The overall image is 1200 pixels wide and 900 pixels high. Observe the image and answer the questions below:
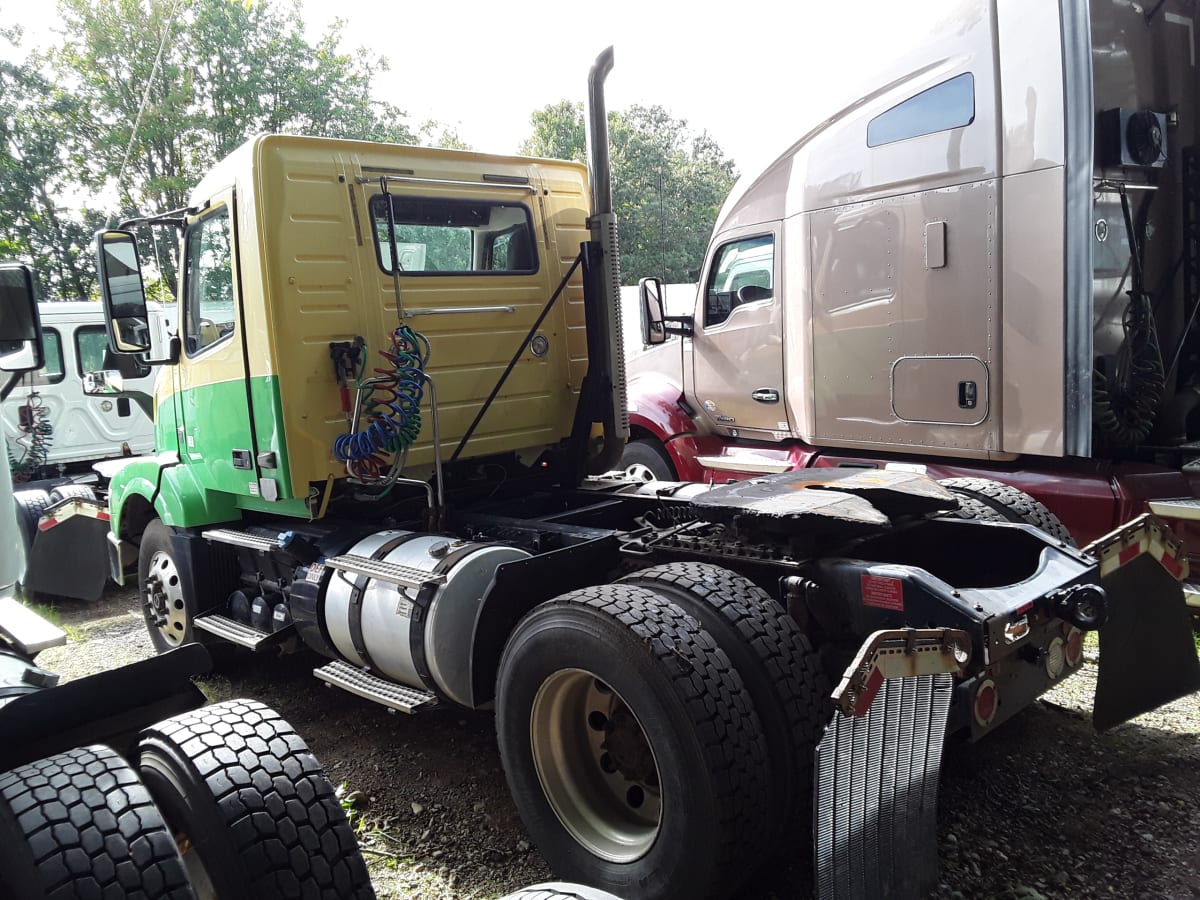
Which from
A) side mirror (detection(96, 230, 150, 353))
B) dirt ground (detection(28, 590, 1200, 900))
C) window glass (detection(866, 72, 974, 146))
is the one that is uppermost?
window glass (detection(866, 72, 974, 146))

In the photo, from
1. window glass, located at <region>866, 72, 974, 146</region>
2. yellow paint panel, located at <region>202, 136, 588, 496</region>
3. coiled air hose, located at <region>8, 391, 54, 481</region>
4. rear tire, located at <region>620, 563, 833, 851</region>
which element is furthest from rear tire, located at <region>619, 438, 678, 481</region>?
coiled air hose, located at <region>8, 391, 54, 481</region>

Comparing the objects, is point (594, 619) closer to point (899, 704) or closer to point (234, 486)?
point (899, 704)

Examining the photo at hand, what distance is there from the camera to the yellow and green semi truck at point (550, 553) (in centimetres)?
264

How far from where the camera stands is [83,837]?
5.84 ft

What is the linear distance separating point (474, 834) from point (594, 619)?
1.14 metres

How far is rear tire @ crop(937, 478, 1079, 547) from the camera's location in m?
4.01

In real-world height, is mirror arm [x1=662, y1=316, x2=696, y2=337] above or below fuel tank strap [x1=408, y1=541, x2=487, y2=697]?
above

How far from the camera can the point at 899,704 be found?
2504mm

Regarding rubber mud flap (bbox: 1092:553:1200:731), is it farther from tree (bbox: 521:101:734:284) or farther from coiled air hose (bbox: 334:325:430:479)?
tree (bbox: 521:101:734:284)

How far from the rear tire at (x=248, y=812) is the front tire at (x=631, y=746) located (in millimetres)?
913

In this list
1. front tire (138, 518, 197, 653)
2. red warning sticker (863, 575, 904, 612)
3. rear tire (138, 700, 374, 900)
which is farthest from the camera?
front tire (138, 518, 197, 653)

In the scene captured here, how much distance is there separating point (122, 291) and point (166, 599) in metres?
1.79

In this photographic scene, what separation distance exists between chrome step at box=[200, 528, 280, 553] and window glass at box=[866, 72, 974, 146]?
422 centimetres

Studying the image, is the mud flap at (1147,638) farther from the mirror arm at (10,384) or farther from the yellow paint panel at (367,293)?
the mirror arm at (10,384)
